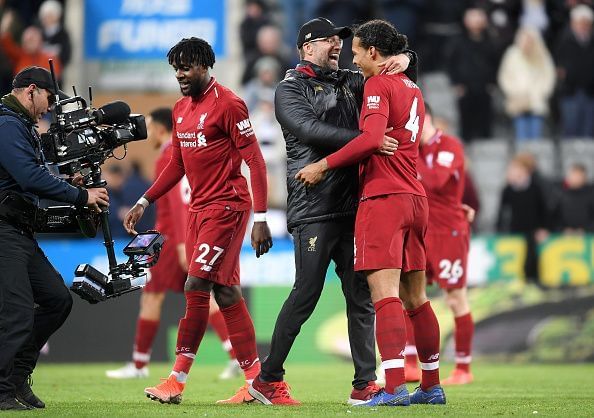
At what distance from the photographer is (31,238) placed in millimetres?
8125

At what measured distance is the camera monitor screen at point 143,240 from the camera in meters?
8.41

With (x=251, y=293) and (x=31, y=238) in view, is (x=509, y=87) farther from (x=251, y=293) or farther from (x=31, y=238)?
(x=31, y=238)

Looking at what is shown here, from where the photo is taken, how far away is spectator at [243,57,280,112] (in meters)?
18.1

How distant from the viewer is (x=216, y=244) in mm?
8500

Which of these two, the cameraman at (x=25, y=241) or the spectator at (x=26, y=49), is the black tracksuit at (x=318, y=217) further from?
the spectator at (x=26, y=49)

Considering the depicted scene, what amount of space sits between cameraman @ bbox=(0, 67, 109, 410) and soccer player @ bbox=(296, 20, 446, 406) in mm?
1811

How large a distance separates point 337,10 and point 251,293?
5903 millimetres

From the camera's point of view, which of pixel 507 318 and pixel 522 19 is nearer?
pixel 507 318

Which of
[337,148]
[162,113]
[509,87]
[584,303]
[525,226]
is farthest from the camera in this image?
[509,87]

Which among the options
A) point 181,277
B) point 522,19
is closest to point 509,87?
point 522,19

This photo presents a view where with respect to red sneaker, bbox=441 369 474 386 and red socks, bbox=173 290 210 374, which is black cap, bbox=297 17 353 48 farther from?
red sneaker, bbox=441 369 474 386

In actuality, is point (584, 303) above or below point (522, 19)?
below


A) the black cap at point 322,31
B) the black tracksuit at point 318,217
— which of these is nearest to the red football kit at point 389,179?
the black tracksuit at point 318,217

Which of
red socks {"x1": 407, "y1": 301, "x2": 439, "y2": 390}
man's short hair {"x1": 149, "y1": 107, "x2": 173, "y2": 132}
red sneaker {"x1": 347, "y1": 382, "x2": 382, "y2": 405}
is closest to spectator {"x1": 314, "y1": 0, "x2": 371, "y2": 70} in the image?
man's short hair {"x1": 149, "y1": 107, "x2": 173, "y2": 132}
